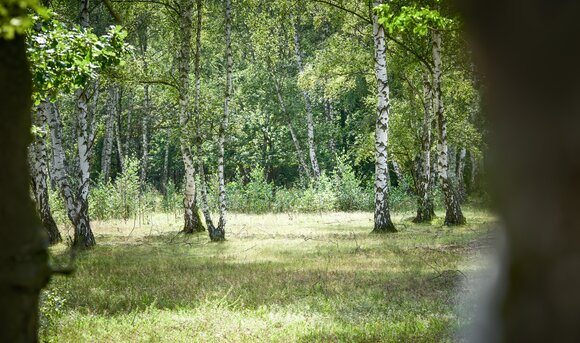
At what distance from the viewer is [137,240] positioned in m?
17.5

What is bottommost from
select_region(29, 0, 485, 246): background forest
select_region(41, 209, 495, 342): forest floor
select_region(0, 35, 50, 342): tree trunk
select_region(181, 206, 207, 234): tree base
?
select_region(41, 209, 495, 342): forest floor

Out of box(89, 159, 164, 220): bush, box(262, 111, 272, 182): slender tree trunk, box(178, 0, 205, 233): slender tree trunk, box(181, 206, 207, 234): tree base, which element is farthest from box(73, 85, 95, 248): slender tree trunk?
box(262, 111, 272, 182): slender tree trunk

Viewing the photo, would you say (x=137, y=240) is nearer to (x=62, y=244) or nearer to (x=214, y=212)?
(x=62, y=244)

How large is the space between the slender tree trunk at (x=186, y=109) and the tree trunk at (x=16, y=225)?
16.0 m

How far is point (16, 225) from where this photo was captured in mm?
1744

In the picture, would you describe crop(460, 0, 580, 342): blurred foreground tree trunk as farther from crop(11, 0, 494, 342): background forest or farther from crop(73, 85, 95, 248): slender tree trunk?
crop(73, 85, 95, 248): slender tree trunk

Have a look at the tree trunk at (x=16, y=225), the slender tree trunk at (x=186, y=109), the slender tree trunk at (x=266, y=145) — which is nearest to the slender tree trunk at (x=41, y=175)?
the slender tree trunk at (x=186, y=109)

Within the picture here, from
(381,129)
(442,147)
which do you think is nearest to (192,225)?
(381,129)

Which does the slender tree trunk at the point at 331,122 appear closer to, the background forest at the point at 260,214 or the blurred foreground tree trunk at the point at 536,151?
the background forest at the point at 260,214

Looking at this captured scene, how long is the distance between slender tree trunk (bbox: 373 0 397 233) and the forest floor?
69.8 inches

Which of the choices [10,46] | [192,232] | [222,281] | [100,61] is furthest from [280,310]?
[192,232]

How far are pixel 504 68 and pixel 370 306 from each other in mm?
7105

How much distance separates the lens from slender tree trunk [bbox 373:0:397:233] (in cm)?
1780

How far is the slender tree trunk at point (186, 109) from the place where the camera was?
1786cm
